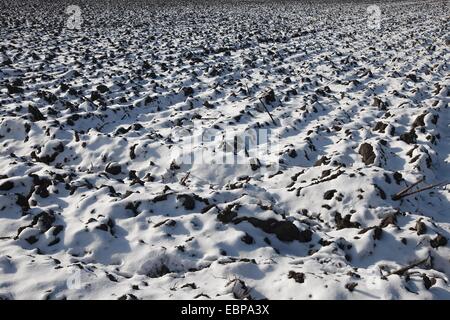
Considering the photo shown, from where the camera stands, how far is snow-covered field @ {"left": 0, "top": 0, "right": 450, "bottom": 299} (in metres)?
4.61

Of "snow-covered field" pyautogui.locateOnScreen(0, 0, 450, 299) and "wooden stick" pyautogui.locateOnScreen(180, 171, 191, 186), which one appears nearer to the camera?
"snow-covered field" pyautogui.locateOnScreen(0, 0, 450, 299)

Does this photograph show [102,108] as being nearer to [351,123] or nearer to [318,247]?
[351,123]

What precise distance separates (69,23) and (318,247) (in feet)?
72.8

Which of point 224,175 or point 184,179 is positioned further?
point 224,175

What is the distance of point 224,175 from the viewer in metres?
7.32

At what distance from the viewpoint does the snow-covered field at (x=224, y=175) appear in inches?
181

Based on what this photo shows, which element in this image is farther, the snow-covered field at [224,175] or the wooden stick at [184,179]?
the wooden stick at [184,179]
